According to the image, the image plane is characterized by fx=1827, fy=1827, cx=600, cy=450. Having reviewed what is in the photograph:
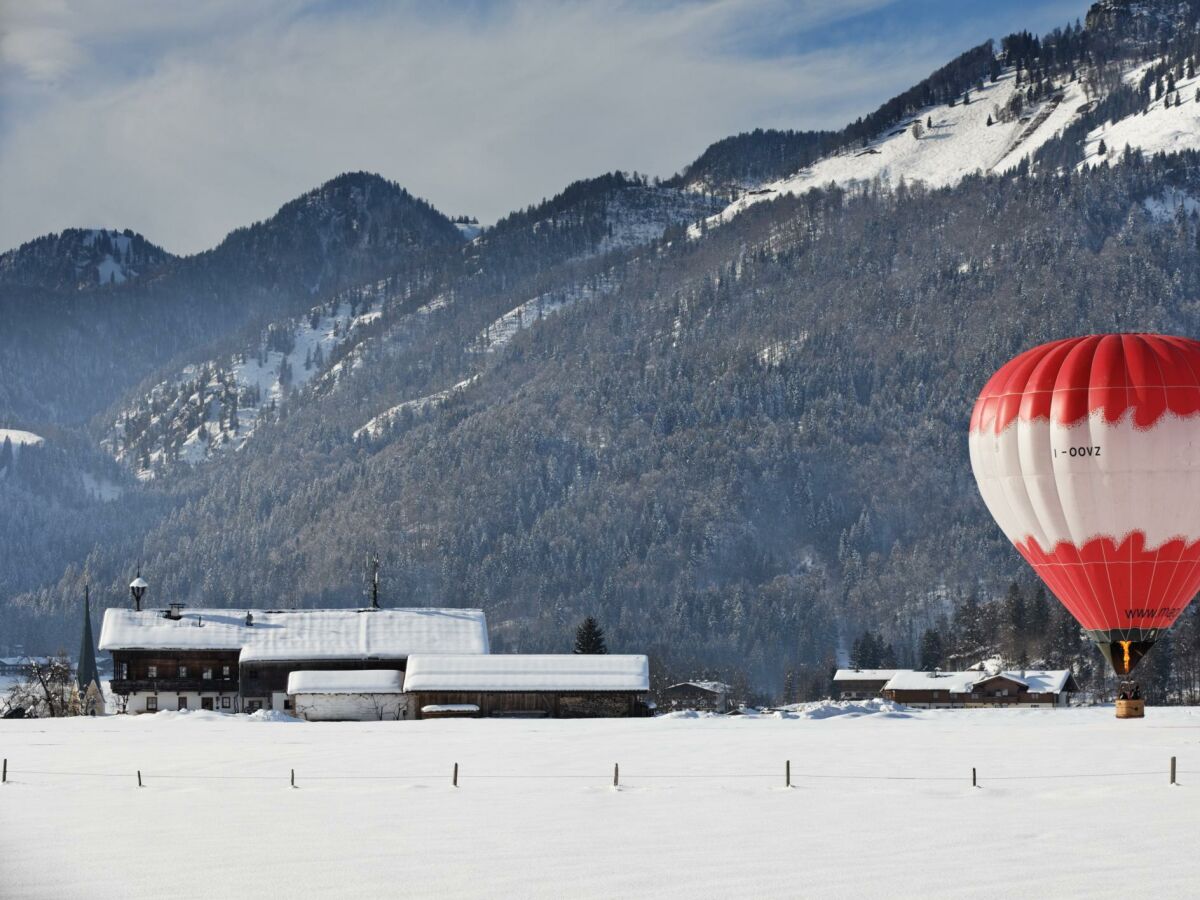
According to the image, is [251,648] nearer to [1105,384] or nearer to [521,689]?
[521,689]

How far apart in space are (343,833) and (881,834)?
1140 centimetres

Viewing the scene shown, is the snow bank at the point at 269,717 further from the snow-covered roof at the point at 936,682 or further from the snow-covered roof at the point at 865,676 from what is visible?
the snow-covered roof at the point at 865,676

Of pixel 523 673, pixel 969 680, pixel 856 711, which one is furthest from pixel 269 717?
pixel 969 680

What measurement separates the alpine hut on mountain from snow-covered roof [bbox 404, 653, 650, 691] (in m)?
5.45

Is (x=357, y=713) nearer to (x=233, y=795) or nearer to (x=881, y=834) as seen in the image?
(x=233, y=795)

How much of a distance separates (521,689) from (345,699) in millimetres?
8885

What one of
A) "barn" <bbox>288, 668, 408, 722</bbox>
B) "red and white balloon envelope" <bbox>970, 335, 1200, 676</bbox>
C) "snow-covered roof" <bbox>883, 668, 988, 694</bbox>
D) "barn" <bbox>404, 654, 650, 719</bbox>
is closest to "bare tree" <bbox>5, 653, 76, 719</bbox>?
"barn" <bbox>288, 668, 408, 722</bbox>

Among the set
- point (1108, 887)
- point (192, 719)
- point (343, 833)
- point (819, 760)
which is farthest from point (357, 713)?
point (1108, 887)

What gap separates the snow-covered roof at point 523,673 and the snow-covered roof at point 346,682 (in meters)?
0.97

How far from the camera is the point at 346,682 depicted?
294 feet

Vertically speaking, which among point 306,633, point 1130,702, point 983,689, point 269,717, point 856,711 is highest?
point 306,633

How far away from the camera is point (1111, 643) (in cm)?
6762

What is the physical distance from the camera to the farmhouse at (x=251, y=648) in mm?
95250

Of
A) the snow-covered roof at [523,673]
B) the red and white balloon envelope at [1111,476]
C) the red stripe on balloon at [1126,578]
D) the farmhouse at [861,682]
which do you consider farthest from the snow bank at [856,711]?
the farmhouse at [861,682]
